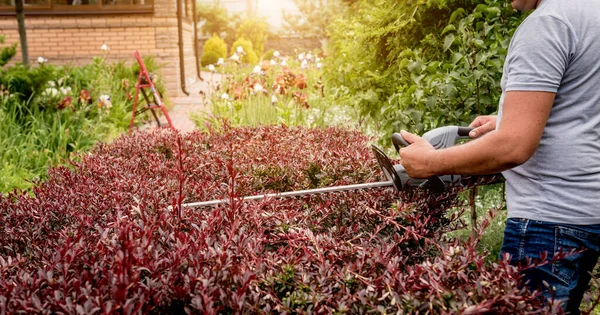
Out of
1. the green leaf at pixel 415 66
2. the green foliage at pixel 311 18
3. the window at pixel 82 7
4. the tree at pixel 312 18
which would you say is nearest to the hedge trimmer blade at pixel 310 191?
the green leaf at pixel 415 66

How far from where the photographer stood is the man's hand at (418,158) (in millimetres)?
1771

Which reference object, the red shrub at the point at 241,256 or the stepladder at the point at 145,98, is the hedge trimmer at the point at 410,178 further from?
the stepladder at the point at 145,98

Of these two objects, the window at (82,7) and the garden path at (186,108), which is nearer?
the garden path at (186,108)

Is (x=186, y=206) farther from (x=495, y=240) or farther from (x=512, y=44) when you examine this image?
(x=495, y=240)

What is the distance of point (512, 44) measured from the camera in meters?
Answer: 1.57

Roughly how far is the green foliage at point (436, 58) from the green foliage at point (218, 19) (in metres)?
29.6

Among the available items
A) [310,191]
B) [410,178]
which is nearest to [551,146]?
[410,178]

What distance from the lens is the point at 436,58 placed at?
3.82 metres

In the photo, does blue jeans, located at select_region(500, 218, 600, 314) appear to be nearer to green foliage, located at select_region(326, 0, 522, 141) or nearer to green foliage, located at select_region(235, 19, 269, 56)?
green foliage, located at select_region(326, 0, 522, 141)

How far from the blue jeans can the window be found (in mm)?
12515

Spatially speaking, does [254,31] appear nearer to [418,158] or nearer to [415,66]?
[415,66]

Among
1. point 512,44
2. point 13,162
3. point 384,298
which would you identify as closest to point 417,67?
point 512,44

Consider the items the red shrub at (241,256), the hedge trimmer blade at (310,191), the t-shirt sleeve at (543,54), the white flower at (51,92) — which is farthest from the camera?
the white flower at (51,92)

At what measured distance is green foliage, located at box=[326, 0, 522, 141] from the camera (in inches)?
119
